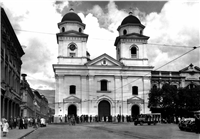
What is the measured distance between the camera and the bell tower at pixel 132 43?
5866cm

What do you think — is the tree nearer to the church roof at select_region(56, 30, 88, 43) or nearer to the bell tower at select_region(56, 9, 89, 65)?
the bell tower at select_region(56, 9, 89, 65)

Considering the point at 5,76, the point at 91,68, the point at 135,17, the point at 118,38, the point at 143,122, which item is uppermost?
the point at 135,17

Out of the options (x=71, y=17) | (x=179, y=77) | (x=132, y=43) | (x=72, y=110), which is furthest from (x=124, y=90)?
(x=71, y=17)

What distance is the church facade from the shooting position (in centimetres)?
5516

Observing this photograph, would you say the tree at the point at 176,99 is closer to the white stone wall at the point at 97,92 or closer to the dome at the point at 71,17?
the white stone wall at the point at 97,92

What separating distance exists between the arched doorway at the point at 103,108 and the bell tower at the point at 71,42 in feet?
26.4

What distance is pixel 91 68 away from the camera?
2219 inches

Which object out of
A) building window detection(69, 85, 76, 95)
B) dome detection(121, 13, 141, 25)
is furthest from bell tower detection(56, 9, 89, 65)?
dome detection(121, 13, 141, 25)

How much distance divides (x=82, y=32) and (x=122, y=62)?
9218 millimetres

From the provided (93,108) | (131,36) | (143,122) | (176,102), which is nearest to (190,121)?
(143,122)

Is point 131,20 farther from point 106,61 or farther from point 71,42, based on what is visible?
point 71,42

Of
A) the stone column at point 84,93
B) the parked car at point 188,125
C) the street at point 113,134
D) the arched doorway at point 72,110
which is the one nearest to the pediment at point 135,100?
the stone column at point 84,93

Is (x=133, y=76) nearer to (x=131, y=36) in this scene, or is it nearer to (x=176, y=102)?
(x=131, y=36)

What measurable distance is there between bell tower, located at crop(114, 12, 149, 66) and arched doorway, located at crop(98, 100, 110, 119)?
8.19 meters
